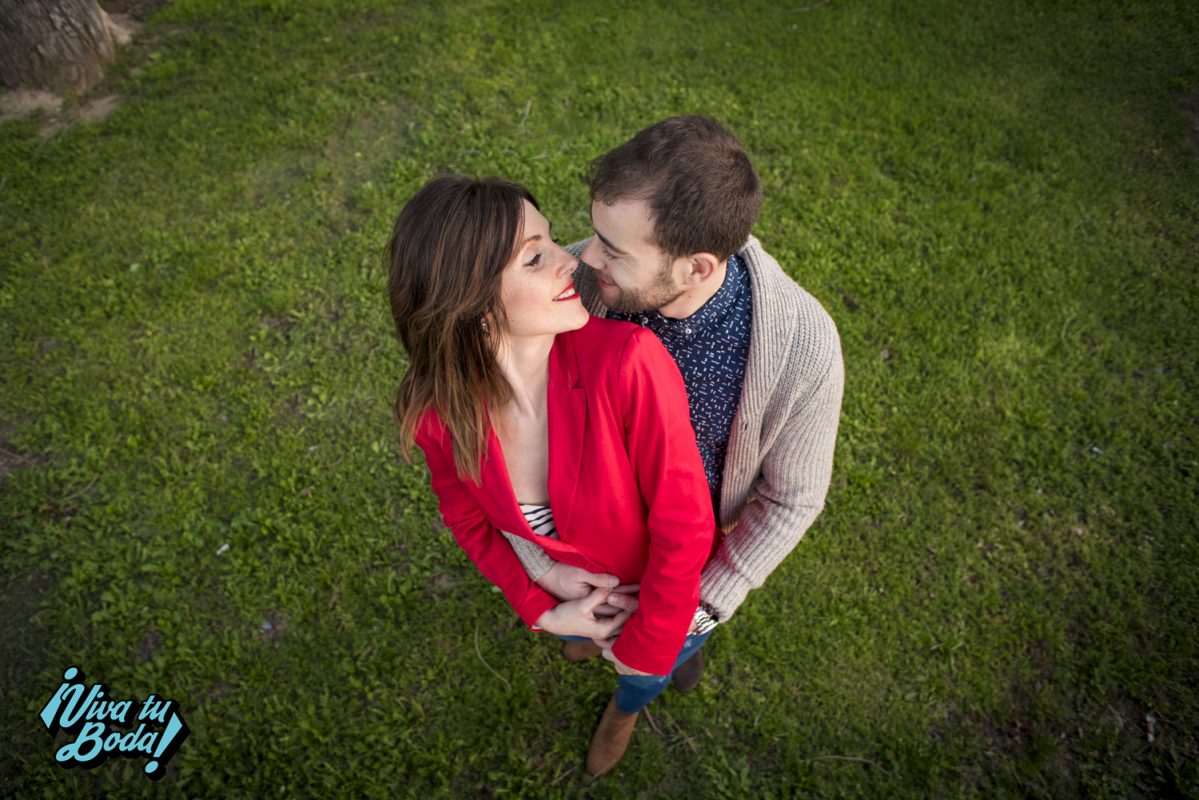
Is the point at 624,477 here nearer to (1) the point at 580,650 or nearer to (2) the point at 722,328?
(2) the point at 722,328

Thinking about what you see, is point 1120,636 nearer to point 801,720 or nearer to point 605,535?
point 801,720

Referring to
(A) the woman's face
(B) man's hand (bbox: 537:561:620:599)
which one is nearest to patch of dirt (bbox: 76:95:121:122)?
(A) the woman's face

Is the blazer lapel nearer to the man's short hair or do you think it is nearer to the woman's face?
the woman's face

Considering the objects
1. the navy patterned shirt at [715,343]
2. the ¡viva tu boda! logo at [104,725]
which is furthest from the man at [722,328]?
the ¡viva tu boda! logo at [104,725]

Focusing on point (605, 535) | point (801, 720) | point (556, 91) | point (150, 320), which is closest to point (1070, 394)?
point (801, 720)

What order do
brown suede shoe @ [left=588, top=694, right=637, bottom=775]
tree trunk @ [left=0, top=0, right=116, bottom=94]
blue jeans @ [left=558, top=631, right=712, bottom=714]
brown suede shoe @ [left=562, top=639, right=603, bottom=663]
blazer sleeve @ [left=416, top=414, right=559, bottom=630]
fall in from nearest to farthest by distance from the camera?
blazer sleeve @ [left=416, top=414, right=559, bottom=630] → blue jeans @ [left=558, top=631, right=712, bottom=714] → brown suede shoe @ [left=588, top=694, right=637, bottom=775] → brown suede shoe @ [left=562, top=639, right=603, bottom=663] → tree trunk @ [left=0, top=0, right=116, bottom=94]

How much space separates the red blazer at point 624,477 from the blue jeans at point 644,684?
0.36 meters

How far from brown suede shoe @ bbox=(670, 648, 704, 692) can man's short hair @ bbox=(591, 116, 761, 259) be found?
2225mm

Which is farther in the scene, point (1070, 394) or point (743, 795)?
point (1070, 394)

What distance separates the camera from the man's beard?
2.20 metres

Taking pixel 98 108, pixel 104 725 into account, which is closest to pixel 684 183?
pixel 104 725

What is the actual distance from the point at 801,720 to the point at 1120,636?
175 cm

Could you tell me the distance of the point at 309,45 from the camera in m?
6.46

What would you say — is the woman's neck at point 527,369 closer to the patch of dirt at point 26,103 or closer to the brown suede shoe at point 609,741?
the brown suede shoe at point 609,741
